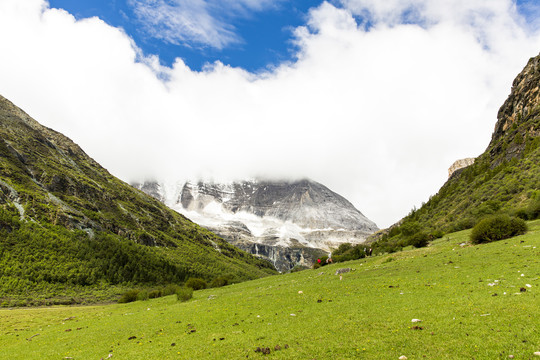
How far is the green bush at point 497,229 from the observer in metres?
36.4

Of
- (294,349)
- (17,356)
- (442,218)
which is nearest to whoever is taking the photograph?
(294,349)

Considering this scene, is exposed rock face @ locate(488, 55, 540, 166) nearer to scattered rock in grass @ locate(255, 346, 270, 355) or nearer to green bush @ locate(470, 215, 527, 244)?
green bush @ locate(470, 215, 527, 244)

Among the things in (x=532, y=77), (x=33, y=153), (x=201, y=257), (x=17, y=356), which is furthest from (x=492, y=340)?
(x=33, y=153)

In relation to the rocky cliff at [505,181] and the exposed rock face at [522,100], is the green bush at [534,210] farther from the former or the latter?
the exposed rock face at [522,100]

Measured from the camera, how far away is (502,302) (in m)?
14.6

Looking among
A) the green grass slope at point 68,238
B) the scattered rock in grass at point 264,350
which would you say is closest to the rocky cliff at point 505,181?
the scattered rock in grass at point 264,350

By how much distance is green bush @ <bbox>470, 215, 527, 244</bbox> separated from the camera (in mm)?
36438

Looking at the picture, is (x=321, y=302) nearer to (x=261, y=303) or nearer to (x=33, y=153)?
(x=261, y=303)

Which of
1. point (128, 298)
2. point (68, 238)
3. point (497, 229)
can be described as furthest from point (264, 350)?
point (68, 238)

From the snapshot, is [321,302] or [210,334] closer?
[210,334]

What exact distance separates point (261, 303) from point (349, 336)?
14043mm

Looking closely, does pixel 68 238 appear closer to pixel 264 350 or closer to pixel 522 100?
pixel 264 350

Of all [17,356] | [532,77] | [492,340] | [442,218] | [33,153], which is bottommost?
[17,356]

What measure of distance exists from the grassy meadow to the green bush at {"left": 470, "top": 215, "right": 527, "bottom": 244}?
914 cm
